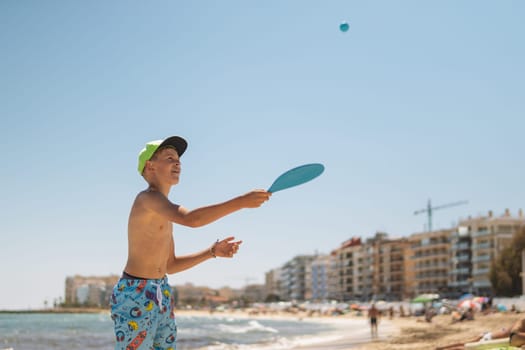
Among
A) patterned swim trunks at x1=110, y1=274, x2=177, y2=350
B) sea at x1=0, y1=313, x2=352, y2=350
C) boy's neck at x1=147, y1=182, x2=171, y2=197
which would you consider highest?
boy's neck at x1=147, y1=182, x2=171, y2=197

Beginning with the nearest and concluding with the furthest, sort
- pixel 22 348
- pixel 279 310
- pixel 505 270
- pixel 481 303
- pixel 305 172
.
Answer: pixel 305 172 < pixel 22 348 < pixel 481 303 < pixel 505 270 < pixel 279 310

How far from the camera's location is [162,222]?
3480 millimetres

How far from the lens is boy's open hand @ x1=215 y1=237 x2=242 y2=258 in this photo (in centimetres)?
368

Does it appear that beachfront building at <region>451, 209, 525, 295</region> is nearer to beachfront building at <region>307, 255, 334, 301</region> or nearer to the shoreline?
the shoreline

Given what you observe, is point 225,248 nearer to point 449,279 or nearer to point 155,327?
point 155,327

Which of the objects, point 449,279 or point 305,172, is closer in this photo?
point 305,172

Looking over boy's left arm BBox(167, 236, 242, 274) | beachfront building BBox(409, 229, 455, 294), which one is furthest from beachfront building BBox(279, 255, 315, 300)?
boy's left arm BBox(167, 236, 242, 274)

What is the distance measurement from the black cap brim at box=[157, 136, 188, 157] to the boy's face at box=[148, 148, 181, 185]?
0.10ft

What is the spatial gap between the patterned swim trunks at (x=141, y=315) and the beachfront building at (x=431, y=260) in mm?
100074

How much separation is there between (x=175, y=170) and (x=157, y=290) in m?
0.66

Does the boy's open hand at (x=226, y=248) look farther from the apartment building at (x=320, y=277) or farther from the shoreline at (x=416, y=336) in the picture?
the apartment building at (x=320, y=277)

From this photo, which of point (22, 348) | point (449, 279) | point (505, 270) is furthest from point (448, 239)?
point (22, 348)

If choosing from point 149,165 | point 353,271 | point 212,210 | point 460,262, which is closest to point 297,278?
point 353,271

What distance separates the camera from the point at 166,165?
11.5 ft
